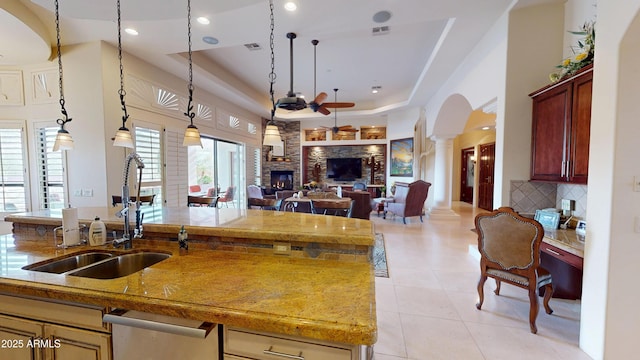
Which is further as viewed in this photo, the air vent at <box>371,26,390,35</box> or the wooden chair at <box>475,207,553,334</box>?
the air vent at <box>371,26,390,35</box>

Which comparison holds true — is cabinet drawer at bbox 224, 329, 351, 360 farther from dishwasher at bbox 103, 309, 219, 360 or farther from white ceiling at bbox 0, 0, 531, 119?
white ceiling at bbox 0, 0, 531, 119

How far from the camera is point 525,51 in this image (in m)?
3.06

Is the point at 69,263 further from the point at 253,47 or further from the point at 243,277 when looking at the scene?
the point at 253,47

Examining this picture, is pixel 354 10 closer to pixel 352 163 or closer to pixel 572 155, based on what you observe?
pixel 572 155

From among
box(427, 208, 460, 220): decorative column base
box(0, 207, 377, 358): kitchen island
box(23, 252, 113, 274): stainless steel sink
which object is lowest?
box(427, 208, 460, 220): decorative column base

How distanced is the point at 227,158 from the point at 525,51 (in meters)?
6.79

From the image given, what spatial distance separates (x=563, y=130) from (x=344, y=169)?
23.4ft

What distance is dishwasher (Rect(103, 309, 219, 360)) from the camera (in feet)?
3.29

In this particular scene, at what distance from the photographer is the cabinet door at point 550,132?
2.56 meters

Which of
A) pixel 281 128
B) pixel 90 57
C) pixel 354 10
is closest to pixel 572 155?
pixel 354 10

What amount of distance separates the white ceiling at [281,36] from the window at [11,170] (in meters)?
1.16

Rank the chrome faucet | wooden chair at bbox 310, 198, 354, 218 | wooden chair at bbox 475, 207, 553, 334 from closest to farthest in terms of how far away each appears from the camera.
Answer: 1. the chrome faucet
2. wooden chair at bbox 475, 207, 553, 334
3. wooden chair at bbox 310, 198, 354, 218

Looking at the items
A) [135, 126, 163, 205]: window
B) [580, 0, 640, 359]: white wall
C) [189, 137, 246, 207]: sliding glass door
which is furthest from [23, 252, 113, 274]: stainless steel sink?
[189, 137, 246, 207]: sliding glass door

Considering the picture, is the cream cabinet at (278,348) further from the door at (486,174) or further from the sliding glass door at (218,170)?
the door at (486,174)
